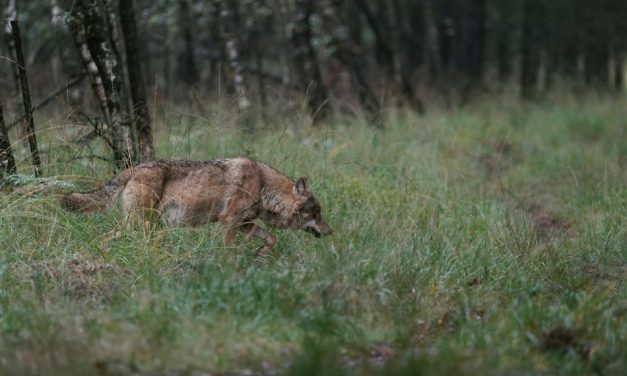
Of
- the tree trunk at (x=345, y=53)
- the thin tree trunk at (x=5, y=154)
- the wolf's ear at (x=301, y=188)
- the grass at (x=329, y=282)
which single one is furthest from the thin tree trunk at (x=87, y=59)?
the tree trunk at (x=345, y=53)

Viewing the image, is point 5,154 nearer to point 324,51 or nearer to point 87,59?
point 87,59

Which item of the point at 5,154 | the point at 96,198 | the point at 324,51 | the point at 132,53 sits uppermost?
the point at 132,53

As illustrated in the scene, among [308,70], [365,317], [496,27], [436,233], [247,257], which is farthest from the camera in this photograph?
[496,27]

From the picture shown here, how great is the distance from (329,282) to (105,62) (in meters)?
4.76

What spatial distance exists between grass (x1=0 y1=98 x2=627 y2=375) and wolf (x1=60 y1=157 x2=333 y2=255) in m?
0.22

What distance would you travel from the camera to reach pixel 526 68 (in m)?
30.4

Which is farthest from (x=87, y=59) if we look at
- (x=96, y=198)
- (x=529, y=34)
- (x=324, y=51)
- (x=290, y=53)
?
(x=529, y=34)

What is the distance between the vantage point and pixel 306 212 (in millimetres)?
8891

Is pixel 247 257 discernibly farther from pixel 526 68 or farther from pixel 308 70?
pixel 526 68

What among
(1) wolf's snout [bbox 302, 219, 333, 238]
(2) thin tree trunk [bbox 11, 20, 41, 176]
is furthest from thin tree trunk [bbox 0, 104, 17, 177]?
(1) wolf's snout [bbox 302, 219, 333, 238]

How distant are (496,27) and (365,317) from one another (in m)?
34.3

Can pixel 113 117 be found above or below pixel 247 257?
above

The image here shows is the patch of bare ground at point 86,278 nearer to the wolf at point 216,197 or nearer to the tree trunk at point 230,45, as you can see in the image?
the wolf at point 216,197

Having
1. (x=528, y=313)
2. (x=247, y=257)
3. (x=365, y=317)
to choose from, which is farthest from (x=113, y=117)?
(x=528, y=313)
